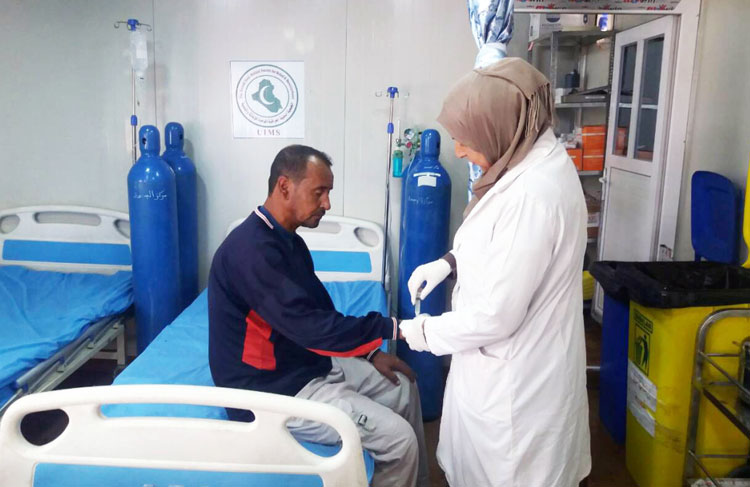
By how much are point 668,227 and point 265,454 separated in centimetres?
264

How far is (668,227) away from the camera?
3170 mm

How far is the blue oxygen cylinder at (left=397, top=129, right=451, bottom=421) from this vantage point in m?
3.02

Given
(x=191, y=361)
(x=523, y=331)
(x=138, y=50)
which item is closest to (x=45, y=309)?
(x=191, y=361)

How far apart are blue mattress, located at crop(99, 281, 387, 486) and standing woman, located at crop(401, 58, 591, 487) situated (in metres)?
0.45

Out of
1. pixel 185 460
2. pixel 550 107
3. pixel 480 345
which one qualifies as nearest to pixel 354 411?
pixel 480 345

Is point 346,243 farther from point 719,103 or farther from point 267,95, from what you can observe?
point 719,103

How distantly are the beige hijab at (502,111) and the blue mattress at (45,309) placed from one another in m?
1.88

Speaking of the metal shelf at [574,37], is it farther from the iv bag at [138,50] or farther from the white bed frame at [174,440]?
the white bed frame at [174,440]

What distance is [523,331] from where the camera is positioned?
149cm

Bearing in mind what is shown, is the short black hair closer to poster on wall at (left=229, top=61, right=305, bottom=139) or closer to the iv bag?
poster on wall at (left=229, top=61, right=305, bottom=139)

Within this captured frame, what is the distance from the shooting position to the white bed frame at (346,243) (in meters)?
3.40

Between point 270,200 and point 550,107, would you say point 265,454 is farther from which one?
point 550,107

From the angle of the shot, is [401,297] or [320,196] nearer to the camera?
[320,196]

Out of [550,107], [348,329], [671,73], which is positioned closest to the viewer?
[550,107]
